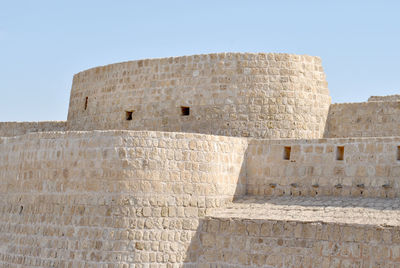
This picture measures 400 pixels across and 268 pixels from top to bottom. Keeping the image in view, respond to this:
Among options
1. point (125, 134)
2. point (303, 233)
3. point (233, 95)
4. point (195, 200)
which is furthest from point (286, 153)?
point (125, 134)

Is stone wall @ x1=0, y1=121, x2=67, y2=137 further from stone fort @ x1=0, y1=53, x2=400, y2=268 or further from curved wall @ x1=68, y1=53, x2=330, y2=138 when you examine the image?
stone fort @ x1=0, y1=53, x2=400, y2=268

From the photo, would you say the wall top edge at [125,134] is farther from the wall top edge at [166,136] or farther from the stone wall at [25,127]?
the stone wall at [25,127]

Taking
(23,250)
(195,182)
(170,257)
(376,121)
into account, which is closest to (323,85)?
(376,121)

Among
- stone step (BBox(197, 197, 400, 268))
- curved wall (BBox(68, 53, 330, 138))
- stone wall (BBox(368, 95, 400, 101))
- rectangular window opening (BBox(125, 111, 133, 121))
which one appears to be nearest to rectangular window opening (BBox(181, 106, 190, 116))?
curved wall (BBox(68, 53, 330, 138))

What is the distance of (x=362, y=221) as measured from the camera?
1095 cm

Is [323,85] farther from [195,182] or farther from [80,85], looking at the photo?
[80,85]

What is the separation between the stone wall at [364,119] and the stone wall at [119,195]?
3.56 metres

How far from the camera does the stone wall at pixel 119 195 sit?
39.9 feet

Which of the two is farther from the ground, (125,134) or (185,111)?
(185,111)

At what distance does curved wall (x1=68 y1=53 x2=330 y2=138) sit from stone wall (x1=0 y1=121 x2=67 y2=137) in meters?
3.96

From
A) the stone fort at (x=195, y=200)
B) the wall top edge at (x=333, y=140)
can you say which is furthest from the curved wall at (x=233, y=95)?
the wall top edge at (x=333, y=140)

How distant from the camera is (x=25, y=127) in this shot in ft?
68.4

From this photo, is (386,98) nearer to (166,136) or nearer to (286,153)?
(286,153)

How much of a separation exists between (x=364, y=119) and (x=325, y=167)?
3.24 metres
